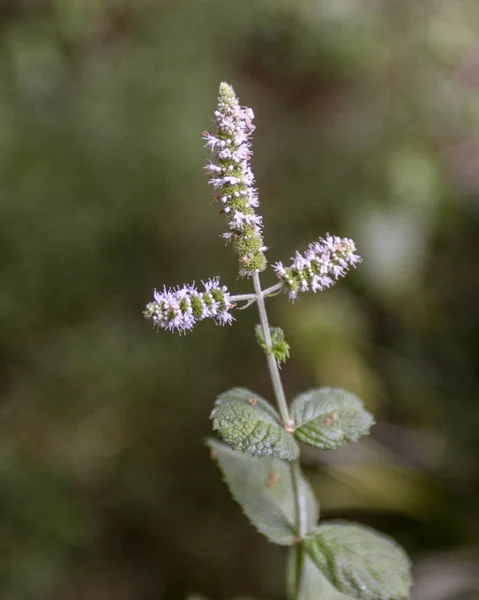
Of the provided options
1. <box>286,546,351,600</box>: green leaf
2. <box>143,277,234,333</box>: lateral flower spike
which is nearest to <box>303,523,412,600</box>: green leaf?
<box>286,546,351,600</box>: green leaf

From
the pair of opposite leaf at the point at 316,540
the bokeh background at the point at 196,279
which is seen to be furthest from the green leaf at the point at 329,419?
the bokeh background at the point at 196,279

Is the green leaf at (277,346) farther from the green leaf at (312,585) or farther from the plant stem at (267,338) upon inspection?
the green leaf at (312,585)

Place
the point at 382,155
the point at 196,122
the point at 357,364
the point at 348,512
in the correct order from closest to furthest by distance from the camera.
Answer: the point at 348,512
the point at 357,364
the point at 196,122
the point at 382,155

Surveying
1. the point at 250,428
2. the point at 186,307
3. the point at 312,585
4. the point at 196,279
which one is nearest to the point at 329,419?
the point at 250,428

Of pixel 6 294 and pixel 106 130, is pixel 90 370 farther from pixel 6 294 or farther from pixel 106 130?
pixel 106 130

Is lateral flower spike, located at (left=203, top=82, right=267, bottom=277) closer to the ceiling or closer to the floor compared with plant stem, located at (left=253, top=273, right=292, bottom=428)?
closer to the ceiling

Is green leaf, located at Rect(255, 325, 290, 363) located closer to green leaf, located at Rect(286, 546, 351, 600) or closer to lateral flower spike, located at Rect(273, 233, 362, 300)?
lateral flower spike, located at Rect(273, 233, 362, 300)

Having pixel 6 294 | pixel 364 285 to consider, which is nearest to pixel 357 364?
pixel 364 285
